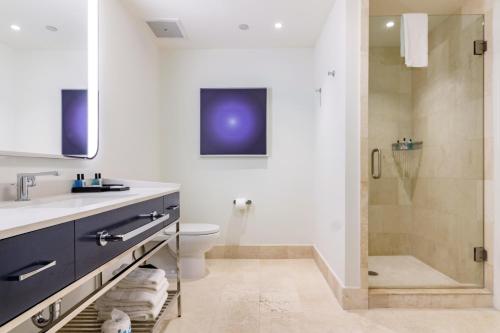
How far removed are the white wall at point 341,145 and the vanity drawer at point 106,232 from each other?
1342mm

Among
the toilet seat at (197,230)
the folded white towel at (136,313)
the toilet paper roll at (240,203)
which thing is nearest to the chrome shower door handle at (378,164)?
the toilet paper roll at (240,203)

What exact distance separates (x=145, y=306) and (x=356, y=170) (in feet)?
5.11

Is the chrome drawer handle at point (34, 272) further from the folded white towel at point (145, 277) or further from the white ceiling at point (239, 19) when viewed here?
the white ceiling at point (239, 19)

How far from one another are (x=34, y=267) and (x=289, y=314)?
1696 millimetres

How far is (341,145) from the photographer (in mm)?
2217

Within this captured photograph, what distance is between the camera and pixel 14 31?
4.37ft

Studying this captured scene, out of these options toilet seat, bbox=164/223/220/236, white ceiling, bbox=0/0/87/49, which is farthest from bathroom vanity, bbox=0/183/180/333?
toilet seat, bbox=164/223/220/236

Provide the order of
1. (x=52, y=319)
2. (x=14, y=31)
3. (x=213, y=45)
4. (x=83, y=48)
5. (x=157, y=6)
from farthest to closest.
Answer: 1. (x=213, y=45)
2. (x=157, y=6)
3. (x=83, y=48)
4. (x=14, y=31)
5. (x=52, y=319)

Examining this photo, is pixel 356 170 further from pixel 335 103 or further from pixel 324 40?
pixel 324 40

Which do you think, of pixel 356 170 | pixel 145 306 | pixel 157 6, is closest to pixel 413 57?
pixel 356 170

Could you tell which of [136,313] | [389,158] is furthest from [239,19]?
[136,313]

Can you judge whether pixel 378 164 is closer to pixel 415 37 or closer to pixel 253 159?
pixel 415 37

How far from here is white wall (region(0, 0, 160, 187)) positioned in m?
2.08

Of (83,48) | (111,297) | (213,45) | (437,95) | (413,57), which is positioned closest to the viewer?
(111,297)
